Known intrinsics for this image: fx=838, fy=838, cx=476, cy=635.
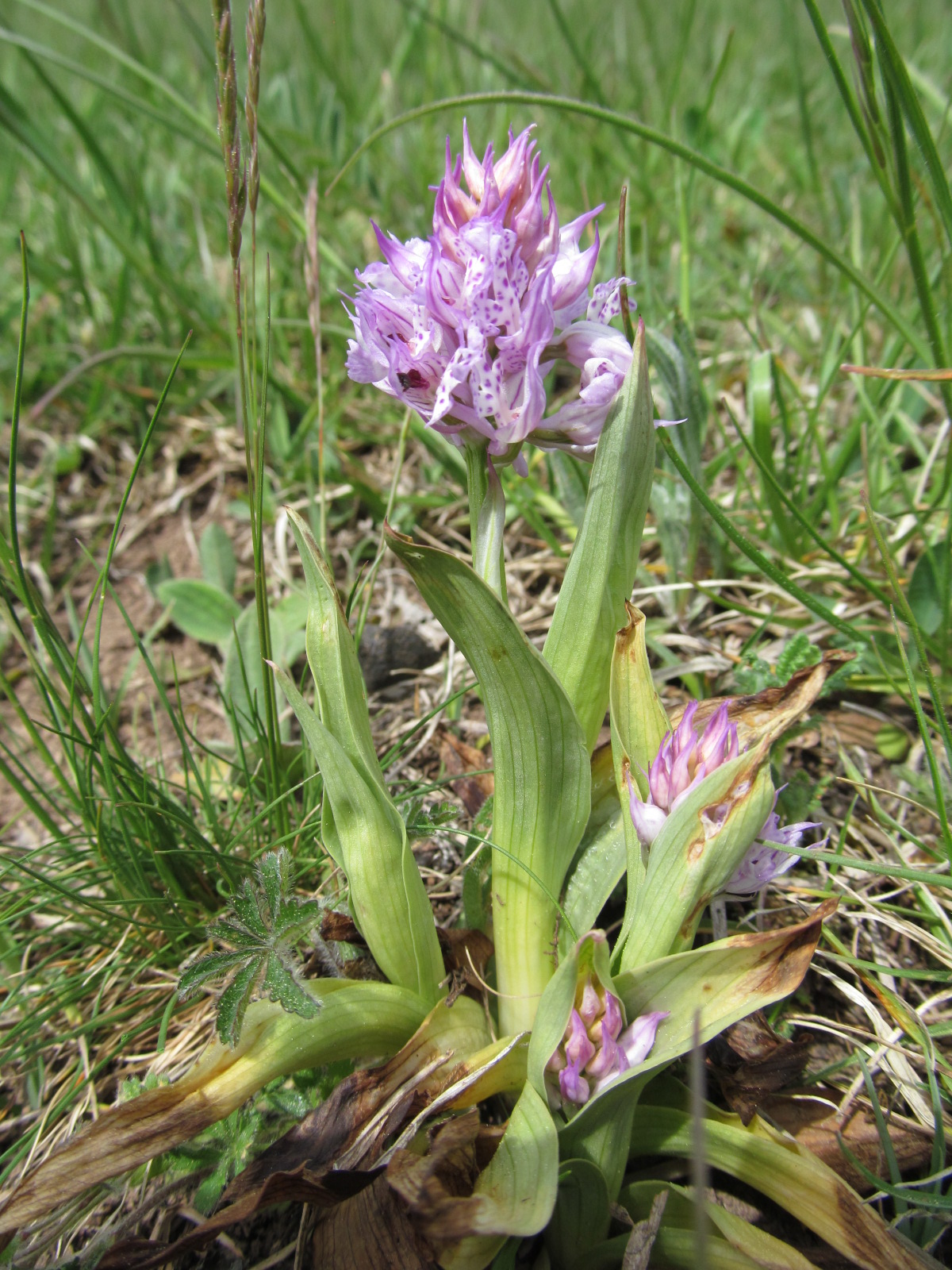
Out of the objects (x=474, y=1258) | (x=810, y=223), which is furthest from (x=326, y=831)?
(x=810, y=223)

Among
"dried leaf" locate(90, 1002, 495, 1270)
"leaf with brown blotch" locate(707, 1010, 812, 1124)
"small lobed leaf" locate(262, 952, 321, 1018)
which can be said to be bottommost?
"leaf with brown blotch" locate(707, 1010, 812, 1124)

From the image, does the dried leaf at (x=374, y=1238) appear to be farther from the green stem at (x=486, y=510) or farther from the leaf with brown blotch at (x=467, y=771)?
the green stem at (x=486, y=510)

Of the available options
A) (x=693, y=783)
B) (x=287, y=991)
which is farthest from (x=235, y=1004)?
(x=693, y=783)

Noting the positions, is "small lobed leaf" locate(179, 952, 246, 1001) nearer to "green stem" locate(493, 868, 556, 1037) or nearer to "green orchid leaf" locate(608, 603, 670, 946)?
"green stem" locate(493, 868, 556, 1037)

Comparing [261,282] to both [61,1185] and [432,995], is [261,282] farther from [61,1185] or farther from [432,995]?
[61,1185]

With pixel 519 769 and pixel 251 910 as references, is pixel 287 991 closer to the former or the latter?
pixel 251 910

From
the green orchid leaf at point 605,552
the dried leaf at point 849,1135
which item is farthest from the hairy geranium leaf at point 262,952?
the dried leaf at point 849,1135

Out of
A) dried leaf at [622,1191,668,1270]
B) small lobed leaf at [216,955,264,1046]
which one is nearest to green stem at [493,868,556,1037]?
dried leaf at [622,1191,668,1270]
